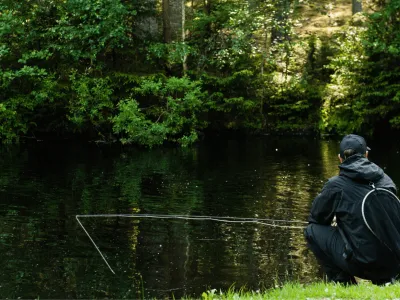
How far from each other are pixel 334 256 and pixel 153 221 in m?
6.01

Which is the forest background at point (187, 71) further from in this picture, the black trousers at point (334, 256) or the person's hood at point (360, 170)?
the person's hood at point (360, 170)

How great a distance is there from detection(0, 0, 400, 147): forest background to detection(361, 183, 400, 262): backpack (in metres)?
18.7

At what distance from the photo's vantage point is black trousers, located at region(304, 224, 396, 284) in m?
6.15

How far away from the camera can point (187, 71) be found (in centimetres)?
2834

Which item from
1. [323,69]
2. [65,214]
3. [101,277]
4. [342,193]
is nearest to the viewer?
[342,193]

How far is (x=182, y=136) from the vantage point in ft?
86.5

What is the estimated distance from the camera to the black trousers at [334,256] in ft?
20.2

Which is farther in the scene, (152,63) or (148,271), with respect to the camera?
(152,63)

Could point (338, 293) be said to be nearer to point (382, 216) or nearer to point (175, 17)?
point (382, 216)

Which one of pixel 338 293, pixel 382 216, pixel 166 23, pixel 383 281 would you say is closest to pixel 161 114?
pixel 166 23

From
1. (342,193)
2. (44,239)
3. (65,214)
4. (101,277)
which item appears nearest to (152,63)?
(65,214)

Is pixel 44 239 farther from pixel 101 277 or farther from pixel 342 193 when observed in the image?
pixel 342 193

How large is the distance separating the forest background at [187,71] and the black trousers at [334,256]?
18077 millimetres

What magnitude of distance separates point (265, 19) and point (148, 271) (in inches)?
852
